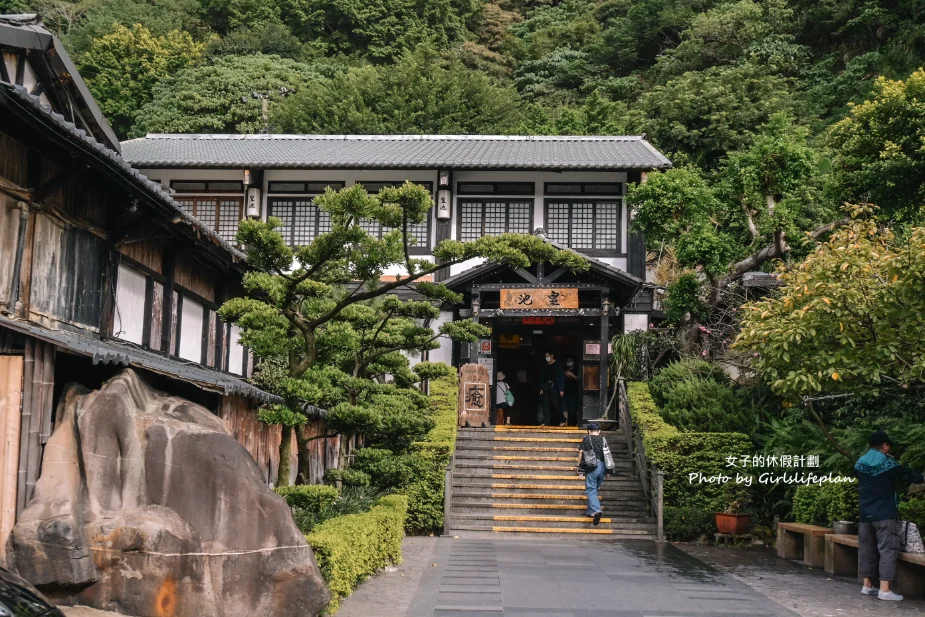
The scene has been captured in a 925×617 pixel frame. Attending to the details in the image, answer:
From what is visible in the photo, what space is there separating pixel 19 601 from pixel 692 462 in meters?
15.5

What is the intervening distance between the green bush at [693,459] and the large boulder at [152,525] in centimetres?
1120

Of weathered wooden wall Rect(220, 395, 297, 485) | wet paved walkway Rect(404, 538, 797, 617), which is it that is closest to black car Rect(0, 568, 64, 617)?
wet paved walkway Rect(404, 538, 797, 617)

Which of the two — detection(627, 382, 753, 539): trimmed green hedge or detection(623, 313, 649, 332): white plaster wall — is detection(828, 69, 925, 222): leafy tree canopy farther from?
detection(623, 313, 649, 332): white plaster wall

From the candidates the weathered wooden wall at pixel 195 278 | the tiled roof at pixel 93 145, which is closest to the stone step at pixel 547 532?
the weathered wooden wall at pixel 195 278

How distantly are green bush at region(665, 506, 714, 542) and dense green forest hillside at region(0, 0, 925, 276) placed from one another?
22.8ft

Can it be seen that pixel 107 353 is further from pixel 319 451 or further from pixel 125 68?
pixel 125 68

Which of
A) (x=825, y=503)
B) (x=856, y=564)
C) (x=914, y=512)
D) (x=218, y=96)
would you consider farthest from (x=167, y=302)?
(x=218, y=96)

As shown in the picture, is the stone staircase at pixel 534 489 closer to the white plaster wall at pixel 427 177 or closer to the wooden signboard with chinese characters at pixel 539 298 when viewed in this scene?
the wooden signboard with chinese characters at pixel 539 298

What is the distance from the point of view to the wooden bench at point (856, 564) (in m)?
12.4

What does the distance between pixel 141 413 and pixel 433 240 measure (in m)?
17.3

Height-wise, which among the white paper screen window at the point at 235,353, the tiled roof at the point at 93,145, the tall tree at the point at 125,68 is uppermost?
the tall tree at the point at 125,68

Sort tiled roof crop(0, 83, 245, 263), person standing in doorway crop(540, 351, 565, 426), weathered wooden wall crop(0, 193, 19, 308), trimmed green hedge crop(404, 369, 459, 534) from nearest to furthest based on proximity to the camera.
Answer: tiled roof crop(0, 83, 245, 263) < weathered wooden wall crop(0, 193, 19, 308) < trimmed green hedge crop(404, 369, 459, 534) < person standing in doorway crop(540, 351, 565, 426)

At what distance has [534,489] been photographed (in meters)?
20.7

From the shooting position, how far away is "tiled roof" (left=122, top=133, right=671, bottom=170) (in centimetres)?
2695
